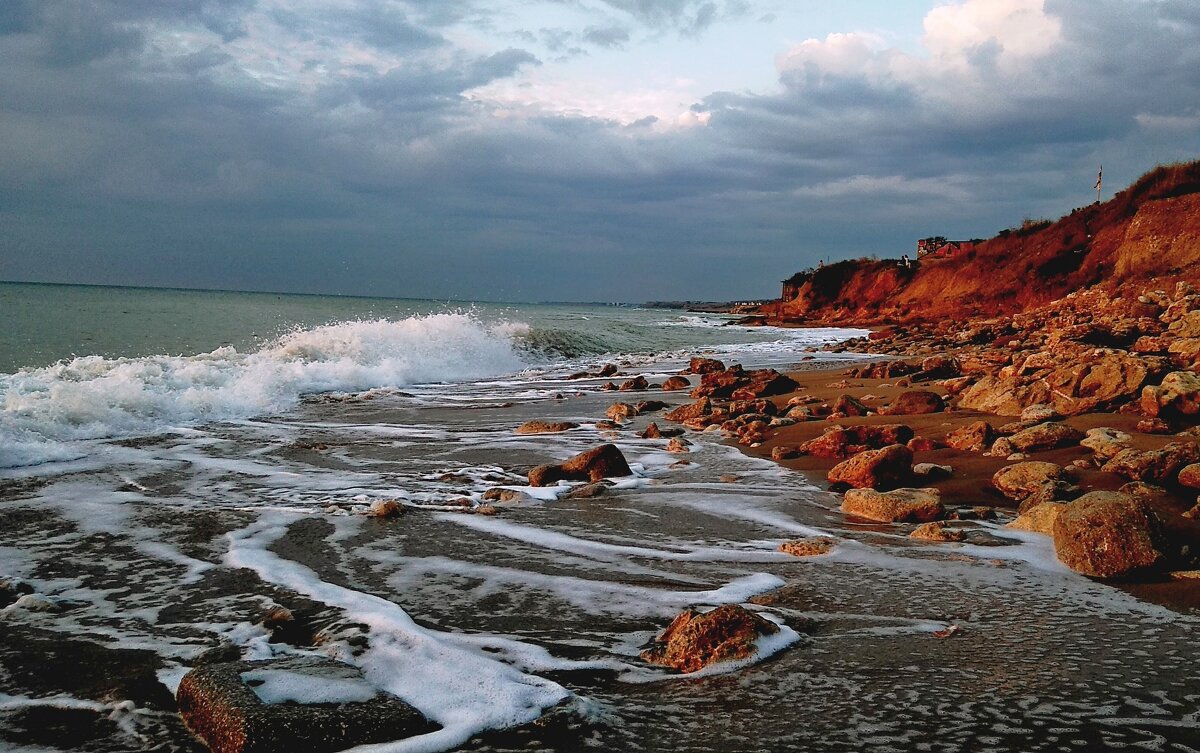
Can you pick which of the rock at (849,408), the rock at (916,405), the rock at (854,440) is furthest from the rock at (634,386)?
the rock at (854,440)

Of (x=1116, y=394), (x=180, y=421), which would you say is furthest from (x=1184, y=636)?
(x=180, y=421)

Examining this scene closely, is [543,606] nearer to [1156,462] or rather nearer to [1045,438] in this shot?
[1156,462]

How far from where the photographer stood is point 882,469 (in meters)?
6.68

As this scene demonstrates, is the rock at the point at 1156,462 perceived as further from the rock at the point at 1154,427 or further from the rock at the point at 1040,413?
the rock at the point at 1040,413

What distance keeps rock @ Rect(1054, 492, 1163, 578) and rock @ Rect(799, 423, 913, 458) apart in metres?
3.24

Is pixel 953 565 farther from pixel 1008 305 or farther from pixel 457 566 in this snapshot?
pixel 1008 305

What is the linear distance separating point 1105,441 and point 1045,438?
1.76 feet

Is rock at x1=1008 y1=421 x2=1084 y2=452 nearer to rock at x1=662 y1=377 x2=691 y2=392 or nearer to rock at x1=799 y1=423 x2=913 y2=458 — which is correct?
rock at x1=799 y1=423 x2=913 y2=458

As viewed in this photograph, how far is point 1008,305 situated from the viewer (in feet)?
119

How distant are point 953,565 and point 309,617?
3808 millimetres

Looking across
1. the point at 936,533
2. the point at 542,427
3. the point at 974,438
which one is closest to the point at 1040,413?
the point at 974,438

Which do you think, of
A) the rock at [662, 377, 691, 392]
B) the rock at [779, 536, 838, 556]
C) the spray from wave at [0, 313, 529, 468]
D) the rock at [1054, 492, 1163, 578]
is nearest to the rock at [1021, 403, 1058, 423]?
the rock at [1054, 492, 1163, 578]

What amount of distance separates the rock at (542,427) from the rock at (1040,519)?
6233 millimetres

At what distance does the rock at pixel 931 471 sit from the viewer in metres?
6.82
